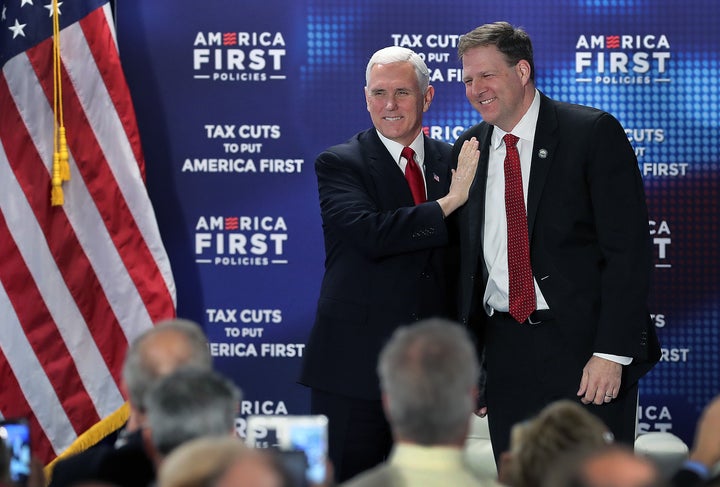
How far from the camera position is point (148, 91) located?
20.1ft

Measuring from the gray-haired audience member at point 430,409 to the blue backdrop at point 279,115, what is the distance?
11.9 feet

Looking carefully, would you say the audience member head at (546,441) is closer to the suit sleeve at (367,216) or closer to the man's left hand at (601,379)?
the man's left hand at (601,379)

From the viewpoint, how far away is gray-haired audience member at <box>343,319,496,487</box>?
246cm

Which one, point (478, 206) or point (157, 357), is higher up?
point (478, 206)

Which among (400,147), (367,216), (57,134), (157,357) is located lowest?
(157,357)

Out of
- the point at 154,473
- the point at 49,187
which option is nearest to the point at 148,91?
the point at 49,187

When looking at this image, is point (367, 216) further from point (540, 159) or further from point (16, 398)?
point (16, 398)

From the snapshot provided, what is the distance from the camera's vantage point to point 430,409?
2477 mm

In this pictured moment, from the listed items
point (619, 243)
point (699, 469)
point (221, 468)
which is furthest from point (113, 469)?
point (619, 243)

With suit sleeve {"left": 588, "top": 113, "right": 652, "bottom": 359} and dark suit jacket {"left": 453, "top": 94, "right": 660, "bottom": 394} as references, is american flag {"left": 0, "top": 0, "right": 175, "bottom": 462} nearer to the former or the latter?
dark suit jacket {"left": 453, "top": 94, "right": 660, "bottom": 394}

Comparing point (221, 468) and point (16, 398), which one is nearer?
point (221, 468)

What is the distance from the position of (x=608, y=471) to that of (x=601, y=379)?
2330mm

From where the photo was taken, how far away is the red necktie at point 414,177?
189 inches

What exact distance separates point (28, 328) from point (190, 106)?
139cm
